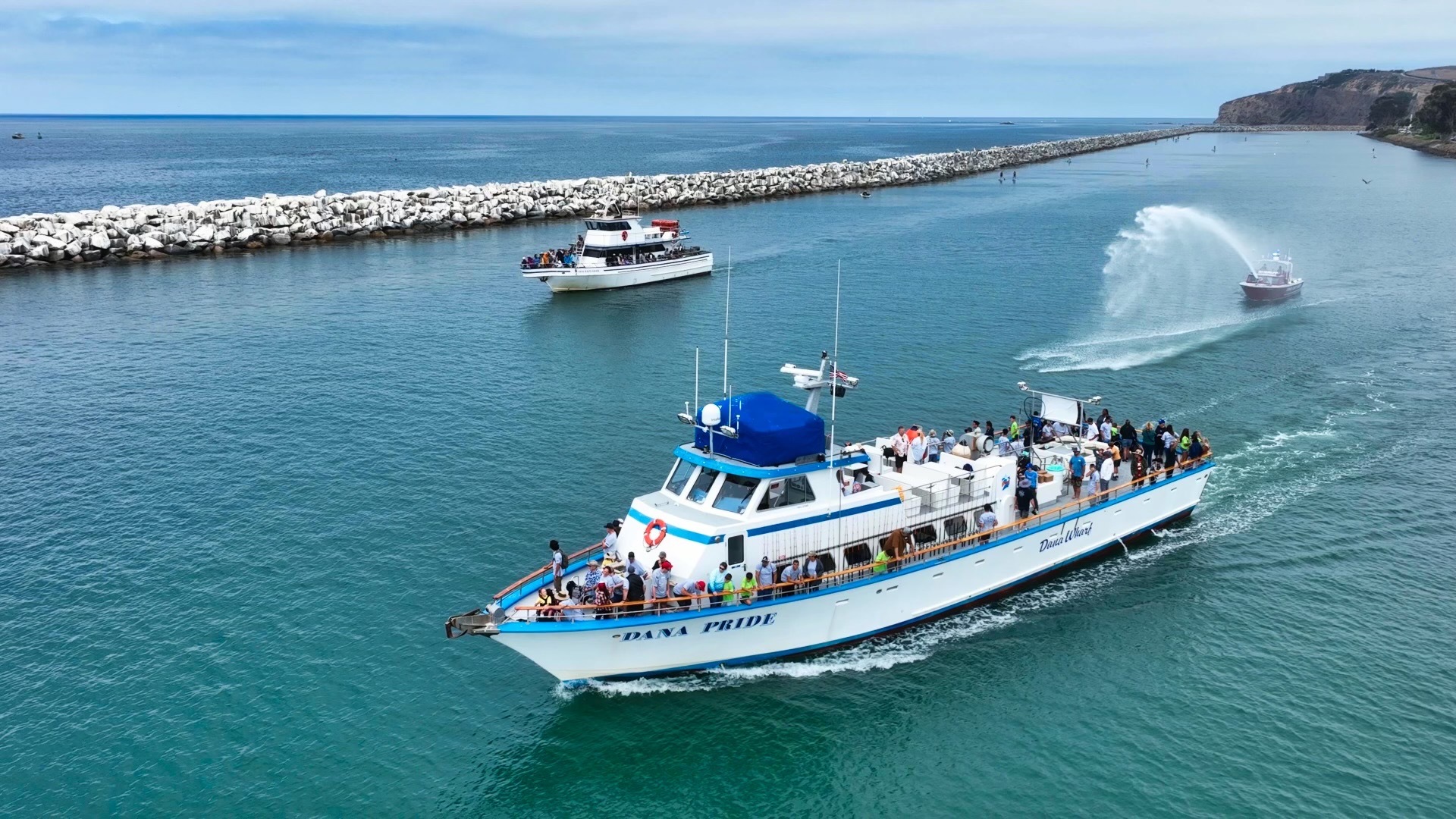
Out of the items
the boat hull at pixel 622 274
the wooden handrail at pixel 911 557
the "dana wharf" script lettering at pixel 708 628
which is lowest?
the "dana wharf" script lettering at pixel 708 628

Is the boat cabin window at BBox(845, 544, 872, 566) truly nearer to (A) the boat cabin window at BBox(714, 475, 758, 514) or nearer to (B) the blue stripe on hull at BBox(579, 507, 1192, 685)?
(B) the blue stripe on hull at BBox(579, 507, 1192, 685)

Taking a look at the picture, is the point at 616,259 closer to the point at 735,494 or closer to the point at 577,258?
the point at 577,258

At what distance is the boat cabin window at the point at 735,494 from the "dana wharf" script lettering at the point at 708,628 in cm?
230

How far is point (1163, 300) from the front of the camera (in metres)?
58.5

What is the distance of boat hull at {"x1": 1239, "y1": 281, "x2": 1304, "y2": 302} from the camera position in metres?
56.8

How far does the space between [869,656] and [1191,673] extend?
22.9ft

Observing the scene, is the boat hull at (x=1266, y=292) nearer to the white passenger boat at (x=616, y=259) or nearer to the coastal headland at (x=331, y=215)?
the white passenger boat at (x=616, y=259)

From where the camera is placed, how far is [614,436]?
36.7m

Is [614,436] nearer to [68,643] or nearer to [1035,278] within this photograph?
[68,643]

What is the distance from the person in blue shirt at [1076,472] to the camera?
27.1m

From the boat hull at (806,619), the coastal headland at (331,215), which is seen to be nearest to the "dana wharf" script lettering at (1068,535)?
the boat hull at (806,619)

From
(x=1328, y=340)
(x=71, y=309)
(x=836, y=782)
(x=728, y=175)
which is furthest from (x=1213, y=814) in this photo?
(x=728, y=175)

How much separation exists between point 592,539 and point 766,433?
8132mm

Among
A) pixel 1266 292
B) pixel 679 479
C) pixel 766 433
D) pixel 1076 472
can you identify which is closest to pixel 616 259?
pixel 1266 292
